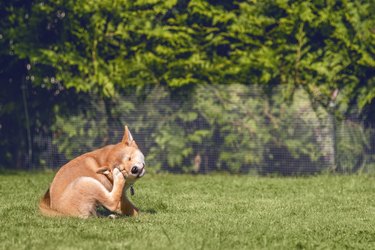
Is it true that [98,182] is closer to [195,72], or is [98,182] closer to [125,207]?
[125,207]

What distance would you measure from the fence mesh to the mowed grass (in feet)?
7.38

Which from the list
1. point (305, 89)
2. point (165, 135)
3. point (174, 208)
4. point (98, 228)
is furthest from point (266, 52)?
point (98, 228)

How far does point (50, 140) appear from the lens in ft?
66.3

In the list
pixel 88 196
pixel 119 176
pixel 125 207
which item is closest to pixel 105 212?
pixel 125 207

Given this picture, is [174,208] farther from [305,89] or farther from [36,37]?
[36,37]

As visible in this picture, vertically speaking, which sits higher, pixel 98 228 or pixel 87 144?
pixel 98 228

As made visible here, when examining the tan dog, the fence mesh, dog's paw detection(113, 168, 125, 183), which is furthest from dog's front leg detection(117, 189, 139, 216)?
the fence mesh

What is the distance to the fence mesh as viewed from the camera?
62.3ft

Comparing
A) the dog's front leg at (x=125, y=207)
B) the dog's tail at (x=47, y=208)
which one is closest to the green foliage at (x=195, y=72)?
the dog's front leg at (x=125, y=207)

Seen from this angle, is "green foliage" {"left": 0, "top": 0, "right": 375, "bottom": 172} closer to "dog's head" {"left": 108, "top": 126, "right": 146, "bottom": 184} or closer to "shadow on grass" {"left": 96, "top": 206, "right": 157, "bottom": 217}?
"shadow on grass" {"left": 96, "top": 206, "right": 157, "bottom": 217}

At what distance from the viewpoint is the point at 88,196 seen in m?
10.2

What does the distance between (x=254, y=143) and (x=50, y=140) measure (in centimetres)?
448

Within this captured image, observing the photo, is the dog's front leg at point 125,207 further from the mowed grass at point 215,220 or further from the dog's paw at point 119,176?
the dog's paw at point 119,176

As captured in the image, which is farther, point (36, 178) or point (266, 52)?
point (266, 52)
